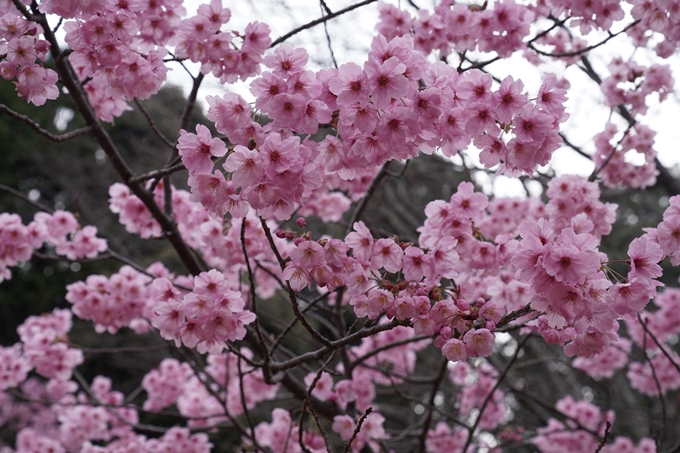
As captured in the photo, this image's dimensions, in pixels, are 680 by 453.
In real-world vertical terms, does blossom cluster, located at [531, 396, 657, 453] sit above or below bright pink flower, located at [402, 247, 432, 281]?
above

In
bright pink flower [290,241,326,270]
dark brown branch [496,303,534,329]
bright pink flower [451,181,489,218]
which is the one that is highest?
bright pink flower [451,181,489,218]

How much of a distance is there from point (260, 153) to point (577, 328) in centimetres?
108

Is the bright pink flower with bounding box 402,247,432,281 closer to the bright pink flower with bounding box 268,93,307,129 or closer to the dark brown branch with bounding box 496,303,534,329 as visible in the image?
the dark brown branch with bounding box 496,303,534,329

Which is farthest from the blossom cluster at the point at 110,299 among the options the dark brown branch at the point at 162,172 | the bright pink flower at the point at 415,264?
the bright pink flower at the point at 415,264

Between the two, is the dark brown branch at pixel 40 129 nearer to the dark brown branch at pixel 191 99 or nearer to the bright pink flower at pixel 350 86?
the dark brown branch at pixel 191 99

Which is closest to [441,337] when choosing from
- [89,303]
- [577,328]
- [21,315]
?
[577,328]

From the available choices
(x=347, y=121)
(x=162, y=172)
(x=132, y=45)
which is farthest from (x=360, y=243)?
(x=132, y=45)

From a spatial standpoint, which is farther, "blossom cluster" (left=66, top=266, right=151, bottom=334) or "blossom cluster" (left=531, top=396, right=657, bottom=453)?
"blossom cluster" (left=531, top=396, right=657, bottom=453)

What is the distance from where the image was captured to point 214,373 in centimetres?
469

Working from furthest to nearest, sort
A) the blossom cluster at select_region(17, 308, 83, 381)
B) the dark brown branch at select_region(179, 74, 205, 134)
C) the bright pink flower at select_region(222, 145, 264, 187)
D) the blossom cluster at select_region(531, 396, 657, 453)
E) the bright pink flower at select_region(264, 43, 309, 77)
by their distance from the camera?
the blossom cluster at select_region(531, 396, 657, 453)
the blossom cluster at select_region(17, 308, 83, 381)
the dark brown branch at select_region(179, 74, 205, 134)
the bright pink flower at select_region(264, 43, 309, 77)
the bright pink flower at select_region(222, 145, 264, 187)

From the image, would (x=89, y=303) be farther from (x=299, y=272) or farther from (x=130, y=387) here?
(x=130, y=387)

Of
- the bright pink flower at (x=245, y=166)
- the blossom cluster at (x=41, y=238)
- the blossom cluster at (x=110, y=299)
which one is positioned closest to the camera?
the bright pink flower at (x=245, y=166)

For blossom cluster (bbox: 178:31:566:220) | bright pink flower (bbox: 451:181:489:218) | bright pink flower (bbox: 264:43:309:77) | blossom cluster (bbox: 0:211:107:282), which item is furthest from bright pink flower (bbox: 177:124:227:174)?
blossom cluster (bbox: 0:211:107:282)

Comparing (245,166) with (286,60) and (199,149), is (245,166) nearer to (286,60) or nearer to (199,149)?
(199,149)
